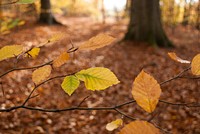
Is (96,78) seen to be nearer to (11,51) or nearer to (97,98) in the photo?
(11,51)

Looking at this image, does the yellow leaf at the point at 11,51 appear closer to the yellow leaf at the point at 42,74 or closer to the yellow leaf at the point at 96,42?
the yellow leaf at the point at 42,74

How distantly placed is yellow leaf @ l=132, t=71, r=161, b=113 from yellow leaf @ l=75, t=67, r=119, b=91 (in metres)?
0.10

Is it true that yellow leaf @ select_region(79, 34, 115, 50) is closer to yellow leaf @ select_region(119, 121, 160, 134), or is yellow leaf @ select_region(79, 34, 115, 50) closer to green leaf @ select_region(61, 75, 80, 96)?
green leaf @ select_region(61, 75, 80, 96)

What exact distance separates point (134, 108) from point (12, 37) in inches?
172

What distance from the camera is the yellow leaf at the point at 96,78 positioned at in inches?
27.9

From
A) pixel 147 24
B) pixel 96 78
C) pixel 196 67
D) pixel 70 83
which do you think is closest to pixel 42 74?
pixel 70 83

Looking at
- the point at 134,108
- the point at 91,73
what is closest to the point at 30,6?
the point at 134,108

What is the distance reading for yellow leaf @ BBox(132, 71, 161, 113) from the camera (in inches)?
23.0

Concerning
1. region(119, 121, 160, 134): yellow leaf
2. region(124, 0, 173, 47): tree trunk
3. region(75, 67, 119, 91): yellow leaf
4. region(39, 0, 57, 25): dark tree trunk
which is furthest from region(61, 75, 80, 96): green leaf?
region(39, 0, 57, 25): dark tree trunk

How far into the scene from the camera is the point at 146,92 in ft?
1.99

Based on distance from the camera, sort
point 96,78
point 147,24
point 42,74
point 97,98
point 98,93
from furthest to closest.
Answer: point 147,24 < point 98,93 < point 97,98 < point 42,74 < point 96,78

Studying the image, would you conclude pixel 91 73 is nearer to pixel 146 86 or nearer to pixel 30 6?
pixel 146 86

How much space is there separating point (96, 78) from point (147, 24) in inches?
227

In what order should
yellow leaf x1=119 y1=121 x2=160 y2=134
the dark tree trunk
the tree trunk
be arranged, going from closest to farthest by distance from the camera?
yellow leaf x1=119 y1=121 x2=160 y2=134, the tree trunk, the dark tree trunk
